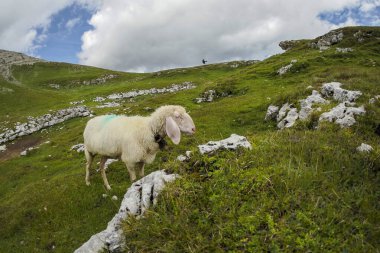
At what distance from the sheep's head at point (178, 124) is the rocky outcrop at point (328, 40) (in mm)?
45310

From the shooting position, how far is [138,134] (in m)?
11.9

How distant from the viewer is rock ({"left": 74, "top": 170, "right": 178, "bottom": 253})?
6.61 m

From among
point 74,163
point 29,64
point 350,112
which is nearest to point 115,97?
point 74,163

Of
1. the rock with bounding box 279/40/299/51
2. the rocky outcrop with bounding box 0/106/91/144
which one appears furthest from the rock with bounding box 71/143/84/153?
the rock with bounding box 279/40/299/51

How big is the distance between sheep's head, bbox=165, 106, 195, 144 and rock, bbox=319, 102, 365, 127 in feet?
20.4

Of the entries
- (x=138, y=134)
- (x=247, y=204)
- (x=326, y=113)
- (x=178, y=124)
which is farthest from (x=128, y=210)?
(x=326, y=113)

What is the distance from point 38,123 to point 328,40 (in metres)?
45.8

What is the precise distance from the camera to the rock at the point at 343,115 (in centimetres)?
1248

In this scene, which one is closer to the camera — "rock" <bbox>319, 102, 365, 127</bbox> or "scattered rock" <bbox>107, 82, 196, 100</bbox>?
"rock" <bbox>319, 102, 365, 127</bbox>

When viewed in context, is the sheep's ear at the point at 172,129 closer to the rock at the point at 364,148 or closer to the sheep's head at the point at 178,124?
the sheep's head at the point at 178,124

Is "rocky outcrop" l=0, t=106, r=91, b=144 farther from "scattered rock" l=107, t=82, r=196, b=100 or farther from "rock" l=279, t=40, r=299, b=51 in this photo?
"rock" l=279, t=40, r=299, b=51

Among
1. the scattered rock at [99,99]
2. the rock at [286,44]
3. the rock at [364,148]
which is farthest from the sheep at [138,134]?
the rock at [286,44]

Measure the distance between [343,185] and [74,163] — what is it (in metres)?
18.4

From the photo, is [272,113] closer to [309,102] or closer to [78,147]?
[309,102]
